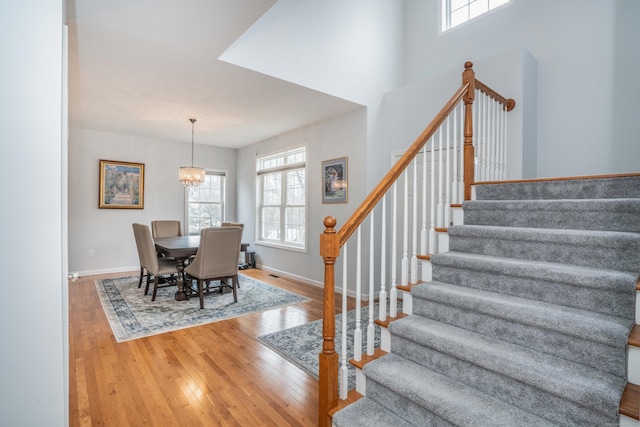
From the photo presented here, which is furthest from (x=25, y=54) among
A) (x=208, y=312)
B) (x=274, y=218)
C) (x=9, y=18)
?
(x=274, y=218)

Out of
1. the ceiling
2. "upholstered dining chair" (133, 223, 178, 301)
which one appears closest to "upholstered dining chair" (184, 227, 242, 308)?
"upholstered dining chair" (133, 223, 178, 301)

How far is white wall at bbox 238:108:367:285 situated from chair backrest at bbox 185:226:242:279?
4.89 feet

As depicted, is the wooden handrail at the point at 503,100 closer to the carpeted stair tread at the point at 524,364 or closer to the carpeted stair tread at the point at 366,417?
the carpeted stair tread at the point at 524,364

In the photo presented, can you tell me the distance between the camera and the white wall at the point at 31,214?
A: 1.14 m

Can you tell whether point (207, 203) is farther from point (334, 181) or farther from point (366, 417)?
point (366, 417)

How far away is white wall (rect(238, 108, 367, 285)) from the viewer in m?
4.53

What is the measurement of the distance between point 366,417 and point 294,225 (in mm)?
4390

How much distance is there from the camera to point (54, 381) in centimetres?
123

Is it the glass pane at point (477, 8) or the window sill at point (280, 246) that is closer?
the glass pane at point (477, 8)

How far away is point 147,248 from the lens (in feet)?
13.4

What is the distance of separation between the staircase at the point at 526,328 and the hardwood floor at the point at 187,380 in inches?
23.7

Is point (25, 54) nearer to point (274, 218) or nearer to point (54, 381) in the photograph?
point (54, 381)

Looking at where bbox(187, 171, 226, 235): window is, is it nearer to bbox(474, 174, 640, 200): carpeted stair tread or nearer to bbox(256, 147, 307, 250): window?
bbox(256, 147, 307, 250): window

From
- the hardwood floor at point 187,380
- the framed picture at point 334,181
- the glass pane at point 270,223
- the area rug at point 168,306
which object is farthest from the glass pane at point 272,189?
the hardwood floor at point 187,380
